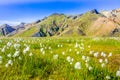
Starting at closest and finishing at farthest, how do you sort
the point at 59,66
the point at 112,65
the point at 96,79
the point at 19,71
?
the point at 96,79, the point at 19,71, the point at 59,66, the point at 112,65

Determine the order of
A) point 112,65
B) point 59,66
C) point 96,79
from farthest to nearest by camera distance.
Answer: point 112,65 → point 59,66 → point 96,79

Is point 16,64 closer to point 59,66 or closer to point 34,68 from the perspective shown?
point 34,68

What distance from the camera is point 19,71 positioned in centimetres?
1055

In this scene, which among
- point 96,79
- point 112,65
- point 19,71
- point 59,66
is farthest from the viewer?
point 112,65

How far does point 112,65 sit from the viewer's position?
1325cm

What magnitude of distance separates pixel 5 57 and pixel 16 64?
1.17 metres

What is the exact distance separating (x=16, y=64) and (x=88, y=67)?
8.96ft

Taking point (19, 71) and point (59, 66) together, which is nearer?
point (19, 71)

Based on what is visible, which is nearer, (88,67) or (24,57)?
(88,67)

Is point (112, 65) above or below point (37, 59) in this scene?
below

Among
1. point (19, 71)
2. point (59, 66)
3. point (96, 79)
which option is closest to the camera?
point (96, 79)

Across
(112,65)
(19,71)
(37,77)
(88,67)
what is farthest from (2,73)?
(112,65)

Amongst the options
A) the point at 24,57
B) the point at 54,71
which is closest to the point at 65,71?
the point at 54,71

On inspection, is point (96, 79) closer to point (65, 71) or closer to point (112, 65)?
point (65, 71)
